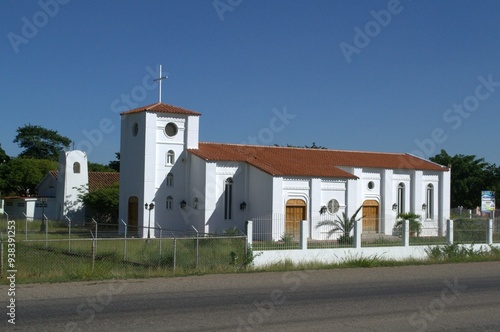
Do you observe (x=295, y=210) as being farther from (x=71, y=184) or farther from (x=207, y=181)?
(x=71, y=184)

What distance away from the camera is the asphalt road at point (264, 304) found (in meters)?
12.1

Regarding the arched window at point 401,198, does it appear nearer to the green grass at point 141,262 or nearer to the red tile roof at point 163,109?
the red tile roof at point 163,109

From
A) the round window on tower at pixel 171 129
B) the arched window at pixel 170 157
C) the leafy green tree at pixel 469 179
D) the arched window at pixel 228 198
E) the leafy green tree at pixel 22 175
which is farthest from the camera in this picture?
the leafy green tree at pixel 22 175

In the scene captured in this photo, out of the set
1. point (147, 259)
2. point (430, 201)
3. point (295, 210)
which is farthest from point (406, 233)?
point (430, 201)

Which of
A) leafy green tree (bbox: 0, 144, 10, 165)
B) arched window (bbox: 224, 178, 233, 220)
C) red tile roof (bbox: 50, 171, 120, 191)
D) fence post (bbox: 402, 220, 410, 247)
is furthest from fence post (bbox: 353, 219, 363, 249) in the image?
leafy green tree (bbox: 0, 144, 10, 165)

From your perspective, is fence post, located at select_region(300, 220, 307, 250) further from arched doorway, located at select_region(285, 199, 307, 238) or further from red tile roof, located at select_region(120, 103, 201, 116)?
red tile roof, located at select_region(120, 103, 201, 116)

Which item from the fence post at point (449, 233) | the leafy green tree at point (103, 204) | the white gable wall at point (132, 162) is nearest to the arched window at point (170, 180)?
the white gable wall at point (132, 162)

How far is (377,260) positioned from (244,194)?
16.7 m

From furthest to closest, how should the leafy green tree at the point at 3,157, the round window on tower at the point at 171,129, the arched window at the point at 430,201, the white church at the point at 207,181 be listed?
the leafy green tree at the point at 3,157, the arched window at the point at 430,201, the round window on tower at the point at 171,129, the white church at the point at 207,181

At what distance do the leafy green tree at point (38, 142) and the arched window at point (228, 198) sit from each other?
58.3 m

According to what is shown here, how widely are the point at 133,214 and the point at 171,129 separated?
5.96m

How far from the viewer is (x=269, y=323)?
12.3 meters

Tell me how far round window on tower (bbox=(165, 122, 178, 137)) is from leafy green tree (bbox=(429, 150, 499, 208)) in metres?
37.1

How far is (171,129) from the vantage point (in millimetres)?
41844
